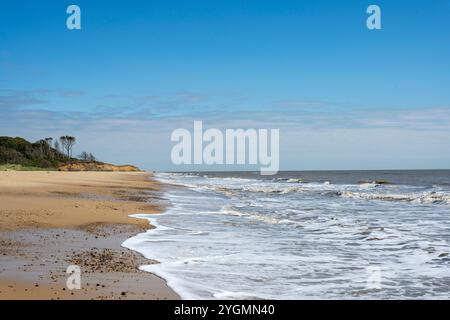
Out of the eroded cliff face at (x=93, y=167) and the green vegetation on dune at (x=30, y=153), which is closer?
the green vegetation on dune at (x=30, y=153)

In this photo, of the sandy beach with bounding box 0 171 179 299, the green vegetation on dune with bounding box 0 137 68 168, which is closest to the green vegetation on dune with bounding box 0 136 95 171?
the green vegetation on dune with bounding box 0 137 68 168

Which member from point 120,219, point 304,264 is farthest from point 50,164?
point 304,264

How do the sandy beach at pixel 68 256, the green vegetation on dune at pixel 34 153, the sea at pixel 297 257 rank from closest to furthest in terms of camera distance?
the sandy beach at pixel 68 256 < the sea at pixel 297 257 < the green vegetation on dune at pixel 34 153

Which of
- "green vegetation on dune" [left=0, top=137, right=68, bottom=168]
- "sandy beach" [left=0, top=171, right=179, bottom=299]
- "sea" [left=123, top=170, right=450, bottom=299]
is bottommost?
"sea" [left=123, top=170, right=450, bottom=299]

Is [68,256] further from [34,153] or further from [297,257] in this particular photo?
[34,153]

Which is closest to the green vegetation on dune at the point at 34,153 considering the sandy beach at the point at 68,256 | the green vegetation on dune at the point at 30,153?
the green vegetation on dune at the point at 30,153

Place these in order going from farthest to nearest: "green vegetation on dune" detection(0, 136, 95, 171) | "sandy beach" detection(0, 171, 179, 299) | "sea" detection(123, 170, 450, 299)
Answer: "green vegetation on dune" detection(0, 136, 95, 171), "sea" detection(123, 170, 450, 299), "sandy beach" detection(0, 171, 179, 299)

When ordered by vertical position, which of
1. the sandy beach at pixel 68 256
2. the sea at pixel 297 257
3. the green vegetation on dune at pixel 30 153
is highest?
the green vegetation on dune at pixel 30 153

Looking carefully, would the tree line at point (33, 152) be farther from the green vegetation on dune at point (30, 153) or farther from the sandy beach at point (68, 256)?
the sandy beach at point (68, 256)

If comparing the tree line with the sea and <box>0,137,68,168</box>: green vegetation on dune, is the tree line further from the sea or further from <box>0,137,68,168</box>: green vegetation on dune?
the sea

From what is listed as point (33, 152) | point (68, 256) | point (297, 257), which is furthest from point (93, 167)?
point (297, 257)
